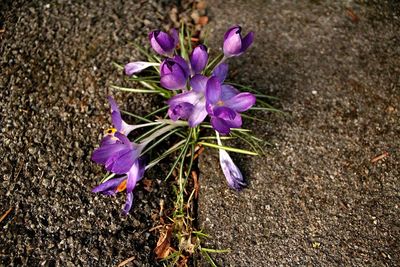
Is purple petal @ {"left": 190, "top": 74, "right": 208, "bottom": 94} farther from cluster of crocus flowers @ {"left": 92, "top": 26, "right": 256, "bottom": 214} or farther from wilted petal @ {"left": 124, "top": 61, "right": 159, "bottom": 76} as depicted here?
wilted petal @ {"left": 124, "top": 61, "right": 159, "bottom": 76}

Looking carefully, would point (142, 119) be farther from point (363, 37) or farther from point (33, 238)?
point (363, 37)

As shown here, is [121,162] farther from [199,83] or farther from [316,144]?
[316,144]

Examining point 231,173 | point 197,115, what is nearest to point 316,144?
point 231,173

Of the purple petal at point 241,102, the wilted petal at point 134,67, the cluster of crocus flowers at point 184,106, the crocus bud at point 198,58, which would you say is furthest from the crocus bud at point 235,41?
the wilted petal at point 134,67

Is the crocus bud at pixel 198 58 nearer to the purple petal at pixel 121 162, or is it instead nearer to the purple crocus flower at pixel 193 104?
the purple crocus flower at pixel 193 104

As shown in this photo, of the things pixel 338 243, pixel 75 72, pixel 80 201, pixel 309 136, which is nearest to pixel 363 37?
pixel 309 136

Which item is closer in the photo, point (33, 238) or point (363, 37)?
point (33, 238)
